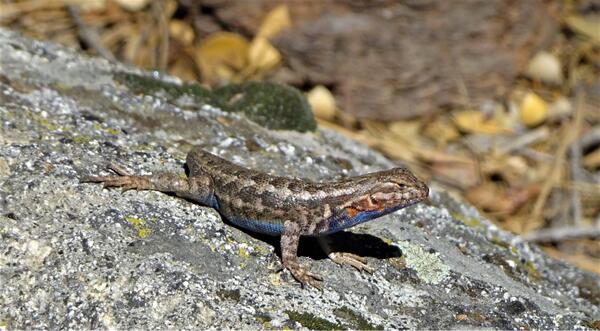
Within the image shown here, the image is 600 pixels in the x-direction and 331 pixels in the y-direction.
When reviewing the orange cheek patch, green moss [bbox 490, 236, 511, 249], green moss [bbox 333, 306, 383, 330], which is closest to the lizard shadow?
the orange cheek patch

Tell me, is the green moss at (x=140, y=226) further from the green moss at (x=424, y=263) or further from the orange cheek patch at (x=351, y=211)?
the green moss at (x=424, y=263)

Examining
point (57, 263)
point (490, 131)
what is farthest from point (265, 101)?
point (490, 131)

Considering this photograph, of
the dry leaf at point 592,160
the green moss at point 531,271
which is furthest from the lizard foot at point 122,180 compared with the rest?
the dry leaf at point 592,160

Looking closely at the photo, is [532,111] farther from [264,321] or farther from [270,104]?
[264,321]

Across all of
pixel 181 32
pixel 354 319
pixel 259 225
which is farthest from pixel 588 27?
pixel 354 319

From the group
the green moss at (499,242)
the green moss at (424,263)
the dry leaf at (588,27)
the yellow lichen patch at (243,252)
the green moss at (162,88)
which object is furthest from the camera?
the dry leaf at (588,27)
